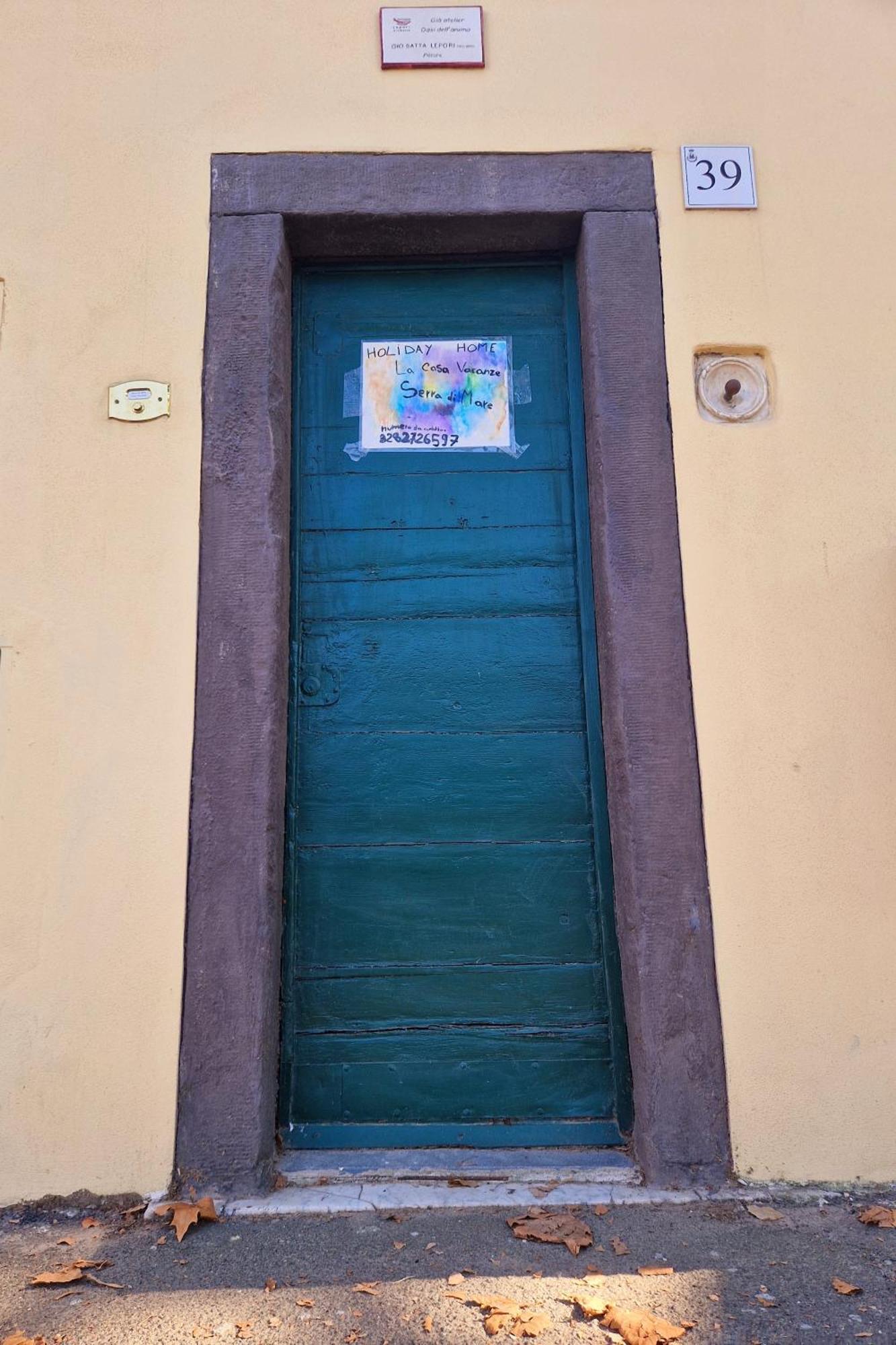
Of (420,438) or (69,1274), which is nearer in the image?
(69,1274)

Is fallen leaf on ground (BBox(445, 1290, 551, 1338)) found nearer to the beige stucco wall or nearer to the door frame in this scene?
the door frame

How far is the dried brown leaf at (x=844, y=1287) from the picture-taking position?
1813mm

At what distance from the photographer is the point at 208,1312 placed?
1.76 m

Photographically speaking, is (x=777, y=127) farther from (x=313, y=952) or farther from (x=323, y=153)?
(x=313, y=952)

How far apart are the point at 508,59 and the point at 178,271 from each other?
1164 mm

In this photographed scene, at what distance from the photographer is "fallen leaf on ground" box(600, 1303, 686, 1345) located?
1.66 meters

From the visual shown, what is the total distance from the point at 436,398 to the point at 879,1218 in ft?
7.72

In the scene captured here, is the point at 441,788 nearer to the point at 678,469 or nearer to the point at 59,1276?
the point at 678,469

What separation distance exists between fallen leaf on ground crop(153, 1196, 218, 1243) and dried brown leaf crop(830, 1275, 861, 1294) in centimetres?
130

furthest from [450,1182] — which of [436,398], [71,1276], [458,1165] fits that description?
[436,398]

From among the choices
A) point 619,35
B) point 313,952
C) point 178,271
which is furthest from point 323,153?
point 313,952

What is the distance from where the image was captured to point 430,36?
278 centimetres

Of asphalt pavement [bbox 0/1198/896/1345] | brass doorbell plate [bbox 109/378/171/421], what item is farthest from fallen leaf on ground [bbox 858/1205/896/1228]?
brass doorbell plate [bbox 109/378/171/421]

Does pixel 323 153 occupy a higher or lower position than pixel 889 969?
higher
